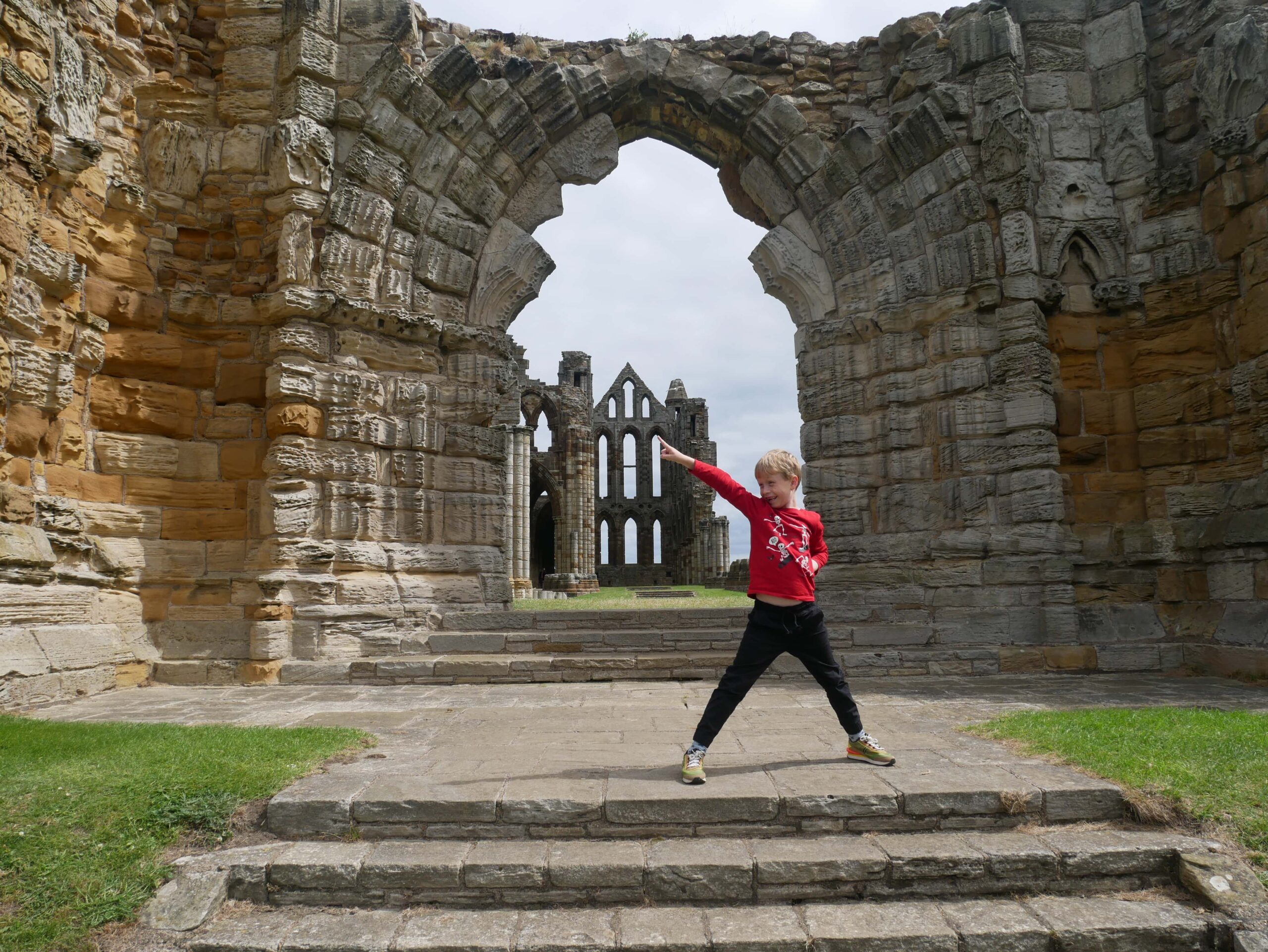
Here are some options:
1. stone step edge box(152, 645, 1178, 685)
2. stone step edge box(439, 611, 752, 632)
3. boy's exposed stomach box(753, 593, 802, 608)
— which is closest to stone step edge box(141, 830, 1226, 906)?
boy's exposed stomach box(753, 593, 802, 608)

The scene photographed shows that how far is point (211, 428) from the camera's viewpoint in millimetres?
8188

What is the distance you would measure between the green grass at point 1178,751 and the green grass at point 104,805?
12.5ft

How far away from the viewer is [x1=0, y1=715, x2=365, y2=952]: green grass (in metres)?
2.94

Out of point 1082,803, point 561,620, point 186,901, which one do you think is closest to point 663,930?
point 186,901

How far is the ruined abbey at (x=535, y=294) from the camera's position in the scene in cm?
753

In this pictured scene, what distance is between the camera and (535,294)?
32.8ft

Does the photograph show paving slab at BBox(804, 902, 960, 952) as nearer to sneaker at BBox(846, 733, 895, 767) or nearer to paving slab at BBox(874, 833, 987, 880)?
paving slab at BBox(874, 833, 987, 880)

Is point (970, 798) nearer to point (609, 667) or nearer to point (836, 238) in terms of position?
point (609, 667)

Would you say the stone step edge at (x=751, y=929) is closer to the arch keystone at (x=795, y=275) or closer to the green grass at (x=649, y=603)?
the arch keystone at (x=795, y=275)

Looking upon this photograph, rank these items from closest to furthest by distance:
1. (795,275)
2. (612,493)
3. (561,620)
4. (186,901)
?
(186,901) → (561,620) → (795,275) → (612,493)

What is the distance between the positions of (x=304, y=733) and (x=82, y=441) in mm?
4418

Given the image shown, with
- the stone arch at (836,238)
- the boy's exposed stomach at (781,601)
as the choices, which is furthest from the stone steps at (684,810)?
the stone arch at (836,238)

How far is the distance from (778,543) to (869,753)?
1.13 meters

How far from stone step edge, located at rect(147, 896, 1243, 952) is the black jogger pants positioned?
97 centimetres
